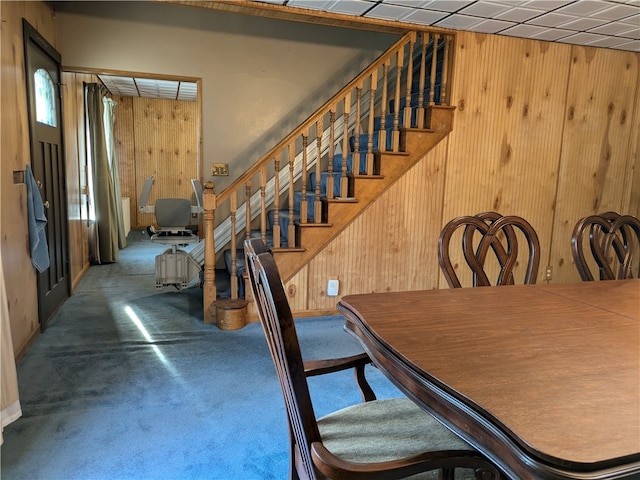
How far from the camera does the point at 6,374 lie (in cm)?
197

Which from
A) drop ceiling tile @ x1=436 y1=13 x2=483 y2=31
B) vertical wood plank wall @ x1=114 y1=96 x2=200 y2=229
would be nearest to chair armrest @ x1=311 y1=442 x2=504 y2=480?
drop ceiling tile @ x1=436 y1=13 x2=483 y2=31

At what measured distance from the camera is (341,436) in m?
1.25

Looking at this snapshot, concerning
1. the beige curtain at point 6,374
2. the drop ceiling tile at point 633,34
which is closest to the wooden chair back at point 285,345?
the beige curtain at point 6,374

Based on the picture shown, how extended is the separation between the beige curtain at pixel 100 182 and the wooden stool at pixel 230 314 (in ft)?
9.29

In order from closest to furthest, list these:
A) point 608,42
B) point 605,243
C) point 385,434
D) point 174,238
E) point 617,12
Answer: point 385,434 → point 605,243 → point 617,12 → point 608,42 → point 174,238

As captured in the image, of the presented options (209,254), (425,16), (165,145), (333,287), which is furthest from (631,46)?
(165,145)

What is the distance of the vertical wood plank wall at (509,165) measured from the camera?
11.8ft

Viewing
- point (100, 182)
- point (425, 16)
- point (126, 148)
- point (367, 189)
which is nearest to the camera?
point (425, 16)

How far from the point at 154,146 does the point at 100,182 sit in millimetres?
3176

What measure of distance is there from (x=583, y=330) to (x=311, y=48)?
3.81 metres

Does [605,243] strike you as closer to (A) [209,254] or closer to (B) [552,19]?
(B) [552,19]

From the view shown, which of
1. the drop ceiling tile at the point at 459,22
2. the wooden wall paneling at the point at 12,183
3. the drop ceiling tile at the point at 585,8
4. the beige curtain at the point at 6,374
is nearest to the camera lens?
the beige curtain at the point at 6,374

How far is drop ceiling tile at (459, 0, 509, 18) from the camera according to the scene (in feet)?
9.46

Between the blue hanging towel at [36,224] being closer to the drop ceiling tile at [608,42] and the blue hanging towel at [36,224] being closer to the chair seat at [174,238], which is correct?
the chair seat at [174,238]
